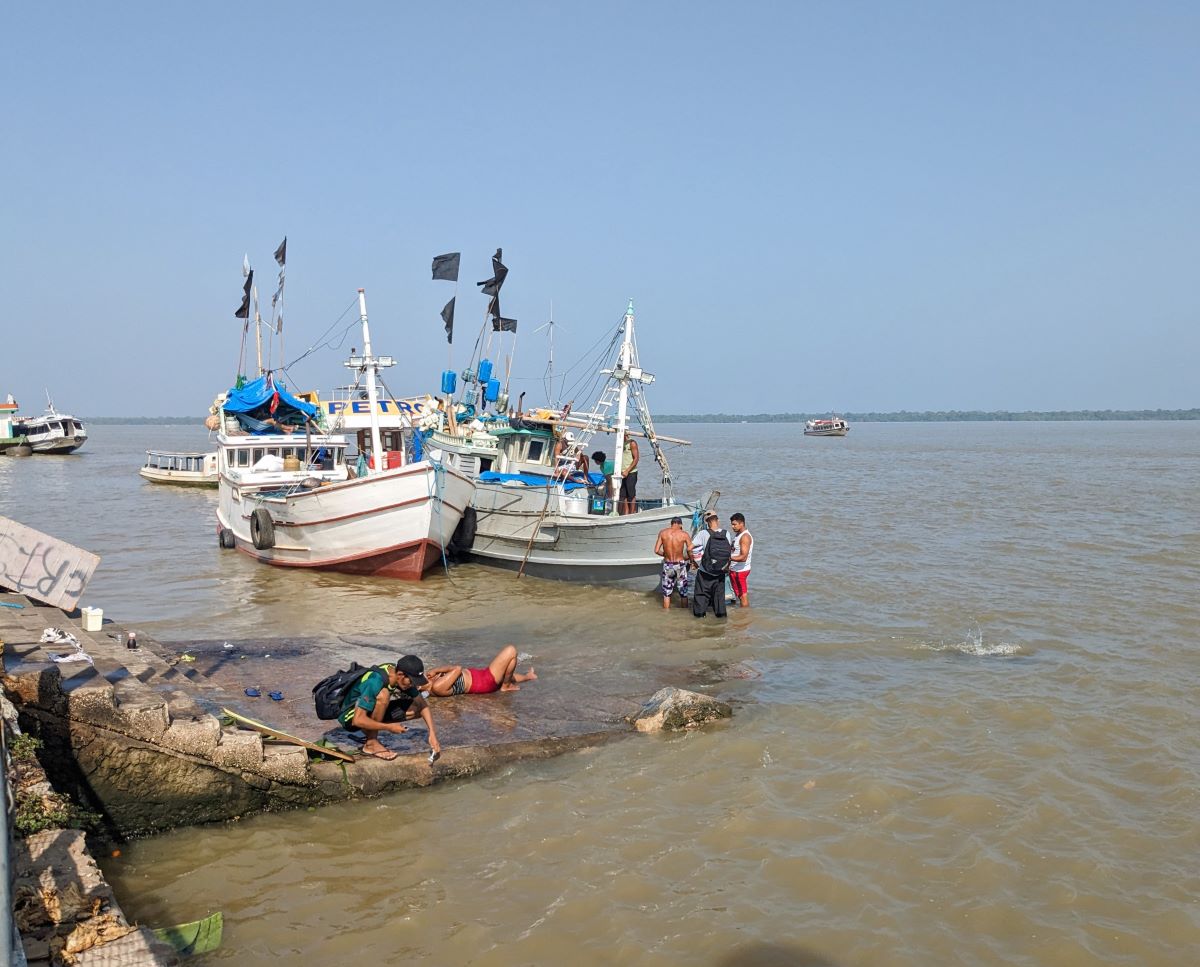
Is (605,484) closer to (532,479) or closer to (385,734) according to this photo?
(532,479)

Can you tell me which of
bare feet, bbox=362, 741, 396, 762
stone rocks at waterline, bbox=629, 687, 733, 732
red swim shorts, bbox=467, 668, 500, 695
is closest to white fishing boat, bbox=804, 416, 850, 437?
stone rocks at waterline, bbox=629, 687, 733, 732

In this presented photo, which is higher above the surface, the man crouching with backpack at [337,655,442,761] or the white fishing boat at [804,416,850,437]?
the white fishing boat at [804,416,850,437]

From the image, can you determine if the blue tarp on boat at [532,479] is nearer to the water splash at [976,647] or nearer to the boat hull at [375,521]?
the boat hull at [375,521]

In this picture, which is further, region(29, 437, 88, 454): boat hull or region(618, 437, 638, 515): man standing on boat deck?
region(29, 437, 88, 454): boat hull

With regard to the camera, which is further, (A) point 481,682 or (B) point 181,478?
(B) point 181,478

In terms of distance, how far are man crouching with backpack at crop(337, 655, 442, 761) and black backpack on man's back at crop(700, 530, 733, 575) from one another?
686 cm

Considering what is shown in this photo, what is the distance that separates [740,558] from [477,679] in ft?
21.1

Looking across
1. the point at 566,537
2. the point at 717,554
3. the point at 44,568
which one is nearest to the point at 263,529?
the point at 566,537

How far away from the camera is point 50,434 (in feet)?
218

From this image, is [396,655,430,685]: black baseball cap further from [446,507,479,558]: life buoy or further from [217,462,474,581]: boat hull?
[446,507,479,558]: life buoy

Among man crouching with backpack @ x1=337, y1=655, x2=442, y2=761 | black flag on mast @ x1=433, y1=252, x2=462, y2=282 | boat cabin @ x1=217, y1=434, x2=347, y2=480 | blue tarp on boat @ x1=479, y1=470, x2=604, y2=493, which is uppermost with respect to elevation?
black flag on mast @ x1=433, y1=252, x2=462, y2=282

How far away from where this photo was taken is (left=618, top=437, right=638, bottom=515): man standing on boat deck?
17.4m

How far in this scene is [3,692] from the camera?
582cm

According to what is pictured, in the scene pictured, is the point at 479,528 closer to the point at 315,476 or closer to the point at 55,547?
the point at 315,476
